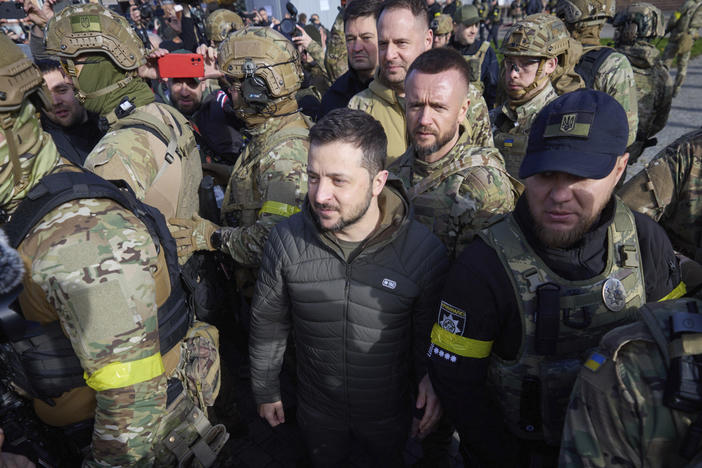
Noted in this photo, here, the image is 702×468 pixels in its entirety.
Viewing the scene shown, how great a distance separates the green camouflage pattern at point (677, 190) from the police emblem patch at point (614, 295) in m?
1.15

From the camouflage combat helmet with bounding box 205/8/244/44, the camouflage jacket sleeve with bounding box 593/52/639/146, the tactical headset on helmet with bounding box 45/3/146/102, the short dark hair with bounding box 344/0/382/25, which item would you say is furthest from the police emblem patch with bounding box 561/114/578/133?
the camouflage combat helmet with bounding box 205/8/244/44

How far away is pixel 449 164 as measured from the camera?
261cm

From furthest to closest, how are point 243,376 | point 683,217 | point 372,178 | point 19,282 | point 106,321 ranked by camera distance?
point 243,376, point 683,217, point 372,178, point 106,321, point 19,282

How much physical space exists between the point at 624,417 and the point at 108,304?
69.4 inches

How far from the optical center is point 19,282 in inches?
54.1

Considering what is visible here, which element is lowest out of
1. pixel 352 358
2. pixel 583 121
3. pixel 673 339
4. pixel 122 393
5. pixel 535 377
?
pixel 352 358

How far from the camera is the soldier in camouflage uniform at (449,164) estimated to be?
246 centimetres

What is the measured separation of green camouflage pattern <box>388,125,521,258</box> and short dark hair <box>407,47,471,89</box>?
0.41m

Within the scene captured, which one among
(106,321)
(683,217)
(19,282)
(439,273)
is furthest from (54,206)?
(683,217)

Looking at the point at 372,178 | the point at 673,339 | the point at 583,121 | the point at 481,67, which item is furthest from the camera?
the point at 481,67

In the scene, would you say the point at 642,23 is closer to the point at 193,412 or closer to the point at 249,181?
the point at 249,181

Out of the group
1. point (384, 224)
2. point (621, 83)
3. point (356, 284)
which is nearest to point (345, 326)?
point (356, 284)

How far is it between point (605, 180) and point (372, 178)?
3.49ft

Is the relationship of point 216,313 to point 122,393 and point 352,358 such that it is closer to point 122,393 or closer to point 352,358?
point 352,358
